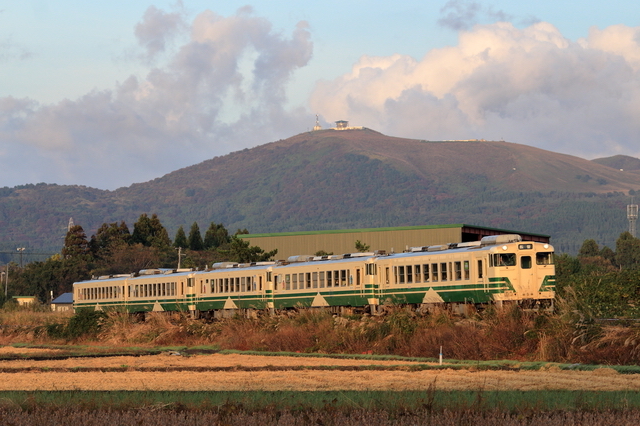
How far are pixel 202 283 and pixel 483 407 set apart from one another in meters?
42.2

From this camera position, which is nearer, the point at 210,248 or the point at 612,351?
the point at 612,351

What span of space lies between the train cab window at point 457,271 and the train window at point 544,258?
3.28 meters

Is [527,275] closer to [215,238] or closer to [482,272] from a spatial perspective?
[482,272]

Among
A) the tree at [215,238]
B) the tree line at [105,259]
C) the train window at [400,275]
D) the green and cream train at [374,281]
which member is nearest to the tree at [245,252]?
the green and cream train at [374,281]

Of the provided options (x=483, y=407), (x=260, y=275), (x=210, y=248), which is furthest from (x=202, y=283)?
(x=210, y=248)

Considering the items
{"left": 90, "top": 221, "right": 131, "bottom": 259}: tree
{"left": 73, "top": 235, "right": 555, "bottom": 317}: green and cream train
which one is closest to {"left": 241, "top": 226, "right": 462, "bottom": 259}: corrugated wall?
{"left": 73, "top": 235, "right": 555, "bottom": 317}: green and cream train

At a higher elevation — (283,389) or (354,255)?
(354,255)

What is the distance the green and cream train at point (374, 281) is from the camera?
37.3m

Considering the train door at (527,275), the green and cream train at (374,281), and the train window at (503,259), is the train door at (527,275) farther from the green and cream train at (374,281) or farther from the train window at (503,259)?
the train window at (503,259)

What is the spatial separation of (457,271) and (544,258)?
374cm

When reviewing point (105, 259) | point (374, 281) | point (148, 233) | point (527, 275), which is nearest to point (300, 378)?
point (527, 275)

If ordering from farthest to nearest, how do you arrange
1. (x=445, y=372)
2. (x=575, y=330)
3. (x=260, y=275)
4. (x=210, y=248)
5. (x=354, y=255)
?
1. (x=210, y=248)
2. (x=260, y=275)
3. (x=354, y=255)
4. (x=575, y=330)
5. (x=445, y=372)

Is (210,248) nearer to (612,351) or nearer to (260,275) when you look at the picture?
(260,275)

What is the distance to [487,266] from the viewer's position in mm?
37062
